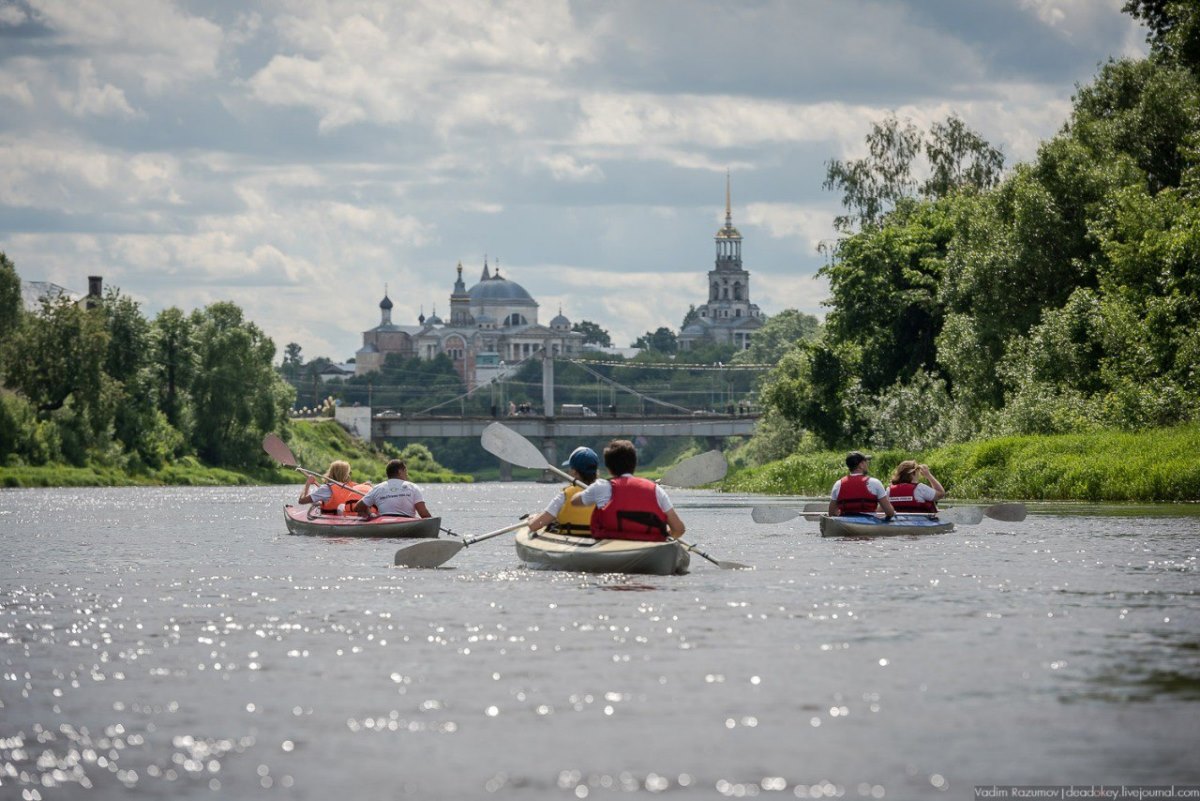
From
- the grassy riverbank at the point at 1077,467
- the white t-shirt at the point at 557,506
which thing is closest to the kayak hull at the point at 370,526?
the white t-shirt at the point at 557,506

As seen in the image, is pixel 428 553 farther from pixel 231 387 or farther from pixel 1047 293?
pixel 231 387

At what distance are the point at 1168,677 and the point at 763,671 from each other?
2267mm

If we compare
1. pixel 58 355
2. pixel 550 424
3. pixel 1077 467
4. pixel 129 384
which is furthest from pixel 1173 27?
pixel 550 424

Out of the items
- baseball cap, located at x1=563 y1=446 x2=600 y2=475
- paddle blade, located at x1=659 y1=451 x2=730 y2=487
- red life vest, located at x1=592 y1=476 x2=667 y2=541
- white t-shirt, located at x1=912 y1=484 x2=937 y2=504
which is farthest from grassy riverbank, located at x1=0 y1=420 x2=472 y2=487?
red life vest, located at x1=592 y1=476 x2=667 y2=541

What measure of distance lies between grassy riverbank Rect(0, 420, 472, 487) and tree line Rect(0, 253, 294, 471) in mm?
721

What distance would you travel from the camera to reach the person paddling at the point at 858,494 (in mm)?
24312

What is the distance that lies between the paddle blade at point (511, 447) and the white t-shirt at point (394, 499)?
2.03m

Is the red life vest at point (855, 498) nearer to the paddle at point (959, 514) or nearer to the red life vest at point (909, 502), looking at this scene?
the red life vest at point (909, 502)

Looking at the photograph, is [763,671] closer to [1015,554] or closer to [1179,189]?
[1015,554]

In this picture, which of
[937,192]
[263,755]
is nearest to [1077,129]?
[937,192]

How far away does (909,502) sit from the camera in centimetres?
2489

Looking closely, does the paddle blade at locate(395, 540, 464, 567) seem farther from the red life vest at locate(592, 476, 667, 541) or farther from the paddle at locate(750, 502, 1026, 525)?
the paddle at locate(750, 502, 1026, 525)

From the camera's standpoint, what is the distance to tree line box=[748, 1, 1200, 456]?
39.5m

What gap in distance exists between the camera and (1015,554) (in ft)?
66.9
